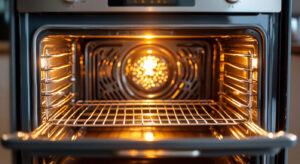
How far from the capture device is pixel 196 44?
1613 millimetres

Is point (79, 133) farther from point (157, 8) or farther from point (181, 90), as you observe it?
point (157, 8)

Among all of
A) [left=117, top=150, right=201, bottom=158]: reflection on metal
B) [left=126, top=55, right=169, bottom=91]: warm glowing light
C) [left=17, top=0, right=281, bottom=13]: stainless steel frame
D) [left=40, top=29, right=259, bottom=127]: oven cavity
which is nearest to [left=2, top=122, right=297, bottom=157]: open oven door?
[left=117, top=150, right=201, bottom=158]: reflection on metal

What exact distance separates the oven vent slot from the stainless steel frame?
16cm

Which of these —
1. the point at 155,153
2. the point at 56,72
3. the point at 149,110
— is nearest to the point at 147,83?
the point at 149,110

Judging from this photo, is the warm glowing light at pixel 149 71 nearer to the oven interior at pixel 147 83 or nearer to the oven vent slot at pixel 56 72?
the oven interior at pixel 147 83

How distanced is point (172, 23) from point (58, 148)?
54cm

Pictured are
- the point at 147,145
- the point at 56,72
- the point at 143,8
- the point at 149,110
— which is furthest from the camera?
the point at 149,110

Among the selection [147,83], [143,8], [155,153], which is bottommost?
[155,153]

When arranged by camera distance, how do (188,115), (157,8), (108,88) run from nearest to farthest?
1. (157,8)
2. (188,115)
3. (108,88)

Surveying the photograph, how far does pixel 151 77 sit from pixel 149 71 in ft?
0.10

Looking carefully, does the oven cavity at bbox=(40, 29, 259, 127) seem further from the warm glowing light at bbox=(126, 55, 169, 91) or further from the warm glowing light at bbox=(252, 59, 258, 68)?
the warm glowing light at bbox=(252, 59, 258, 68)

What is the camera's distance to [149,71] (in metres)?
1.62

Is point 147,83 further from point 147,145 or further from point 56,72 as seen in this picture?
point 147,145

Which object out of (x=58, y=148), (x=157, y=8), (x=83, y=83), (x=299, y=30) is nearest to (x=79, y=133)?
(x=83, y=83)
